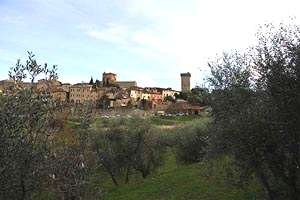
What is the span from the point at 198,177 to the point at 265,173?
39.5 feet

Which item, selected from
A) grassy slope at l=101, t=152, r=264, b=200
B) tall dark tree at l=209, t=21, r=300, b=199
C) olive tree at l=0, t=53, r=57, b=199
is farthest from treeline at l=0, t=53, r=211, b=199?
grassy slope at l=101, t=152, r=264, b=200

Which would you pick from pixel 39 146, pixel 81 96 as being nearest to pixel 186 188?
pixel 81 96

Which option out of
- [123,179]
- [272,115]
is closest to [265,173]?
[272,115]

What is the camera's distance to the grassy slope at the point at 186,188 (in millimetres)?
20578

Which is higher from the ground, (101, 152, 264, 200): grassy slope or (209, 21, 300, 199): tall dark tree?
(209, 21, 300, 199): tall dark tree

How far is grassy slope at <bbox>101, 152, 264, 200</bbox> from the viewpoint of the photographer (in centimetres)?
2058

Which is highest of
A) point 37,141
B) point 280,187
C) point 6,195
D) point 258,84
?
point 258,84

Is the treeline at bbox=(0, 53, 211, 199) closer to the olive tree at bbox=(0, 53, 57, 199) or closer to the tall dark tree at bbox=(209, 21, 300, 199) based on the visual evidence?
the olive tree at bbox=(0, 53, 57, 199)

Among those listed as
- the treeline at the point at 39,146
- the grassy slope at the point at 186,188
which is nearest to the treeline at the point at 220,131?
the treeline at the point at 39,146

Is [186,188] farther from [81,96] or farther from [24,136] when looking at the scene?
[24,136]

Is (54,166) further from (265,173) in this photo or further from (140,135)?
(140,135)

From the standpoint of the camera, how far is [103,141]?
95.3 feet

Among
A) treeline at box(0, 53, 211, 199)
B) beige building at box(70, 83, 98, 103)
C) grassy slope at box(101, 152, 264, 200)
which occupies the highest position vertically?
beige building at box(70, 83, 98, 103)

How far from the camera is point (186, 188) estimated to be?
79.0ft
